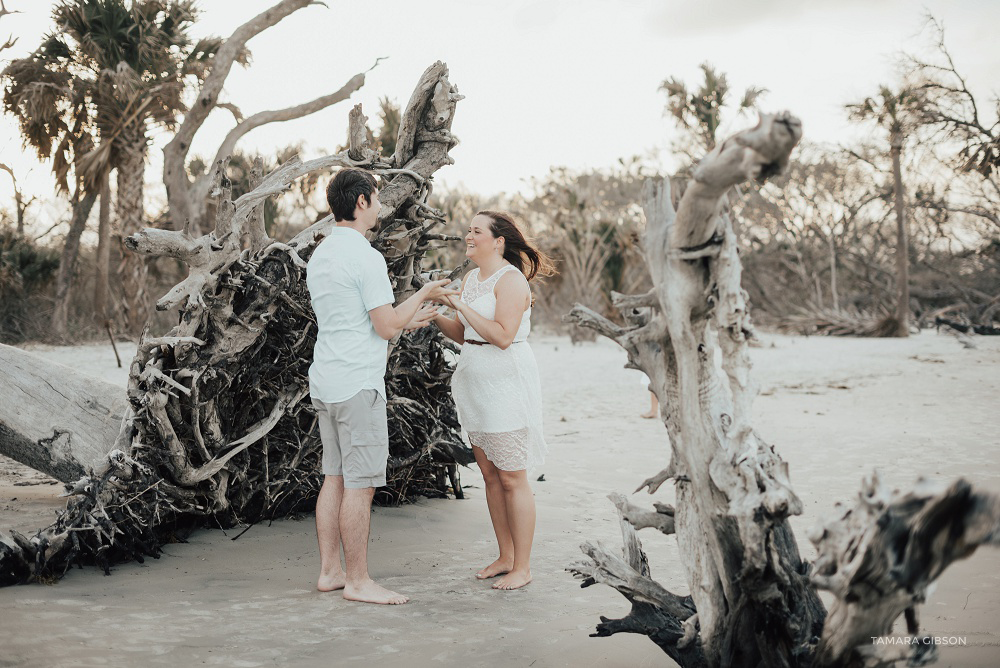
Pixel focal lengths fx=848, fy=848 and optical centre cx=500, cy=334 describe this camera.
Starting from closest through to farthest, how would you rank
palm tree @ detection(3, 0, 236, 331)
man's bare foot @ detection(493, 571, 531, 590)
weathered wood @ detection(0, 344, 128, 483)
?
man's bare foot @ detection(493, 571, 531, 590)
weathered wood @ detection(0, 344, 128, 483)
palm tree @ detection(3, 0, 236, 331)

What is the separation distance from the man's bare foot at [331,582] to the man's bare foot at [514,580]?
671 mm

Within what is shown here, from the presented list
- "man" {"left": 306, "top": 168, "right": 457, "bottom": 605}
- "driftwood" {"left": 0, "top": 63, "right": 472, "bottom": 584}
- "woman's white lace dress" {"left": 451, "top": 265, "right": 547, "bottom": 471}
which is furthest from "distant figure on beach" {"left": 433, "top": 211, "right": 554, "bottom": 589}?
"driftwood" {"left": 0, "top": 63, "right": 472, "bottom": 584}

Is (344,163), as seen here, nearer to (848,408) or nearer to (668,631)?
(668,631)

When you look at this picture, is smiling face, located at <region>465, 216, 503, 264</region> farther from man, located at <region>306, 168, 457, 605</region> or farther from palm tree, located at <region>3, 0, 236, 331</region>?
palm tree, located at <region>3, 0, 236, 331</region>

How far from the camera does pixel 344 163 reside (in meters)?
4.63

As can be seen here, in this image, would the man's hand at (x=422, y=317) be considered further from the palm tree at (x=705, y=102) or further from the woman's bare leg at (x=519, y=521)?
the palm tree at (x=705, y=102)

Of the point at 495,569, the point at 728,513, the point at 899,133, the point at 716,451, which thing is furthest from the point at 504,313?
the point at 899,133

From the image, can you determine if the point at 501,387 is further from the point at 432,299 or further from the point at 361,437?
the point at 361,437

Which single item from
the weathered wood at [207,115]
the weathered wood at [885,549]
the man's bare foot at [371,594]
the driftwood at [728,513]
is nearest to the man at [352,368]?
the man's bare foot at [371,594]

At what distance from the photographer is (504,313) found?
379 cm

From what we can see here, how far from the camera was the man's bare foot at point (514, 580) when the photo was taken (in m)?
3.71

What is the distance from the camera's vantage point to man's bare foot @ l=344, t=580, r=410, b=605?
3.48 meters

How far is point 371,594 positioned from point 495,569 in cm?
65

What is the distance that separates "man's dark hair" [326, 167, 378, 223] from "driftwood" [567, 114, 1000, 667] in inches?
49.4
